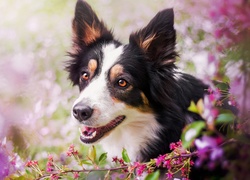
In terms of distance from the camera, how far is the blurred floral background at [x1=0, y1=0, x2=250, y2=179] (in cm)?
225

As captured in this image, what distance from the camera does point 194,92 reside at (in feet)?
7.75

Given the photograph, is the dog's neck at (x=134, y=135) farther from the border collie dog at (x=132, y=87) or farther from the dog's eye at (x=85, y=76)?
the dog's eye at (x=85, y=76)

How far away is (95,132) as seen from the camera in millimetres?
2193

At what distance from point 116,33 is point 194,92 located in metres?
0.53

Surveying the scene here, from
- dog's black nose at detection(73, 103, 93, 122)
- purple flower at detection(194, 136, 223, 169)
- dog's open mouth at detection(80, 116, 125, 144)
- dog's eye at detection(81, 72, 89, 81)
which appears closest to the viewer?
purple flower at detection(194, 136, 223, 169)

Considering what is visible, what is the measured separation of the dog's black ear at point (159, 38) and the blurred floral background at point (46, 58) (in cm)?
14

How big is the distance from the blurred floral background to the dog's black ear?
0.46 ft

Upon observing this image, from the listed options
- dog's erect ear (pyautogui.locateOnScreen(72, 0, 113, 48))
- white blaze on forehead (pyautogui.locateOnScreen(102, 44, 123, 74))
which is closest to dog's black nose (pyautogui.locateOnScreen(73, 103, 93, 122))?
white blaze on forehead (pyautogui.locateOnScreen(102, 44, 123, 74))

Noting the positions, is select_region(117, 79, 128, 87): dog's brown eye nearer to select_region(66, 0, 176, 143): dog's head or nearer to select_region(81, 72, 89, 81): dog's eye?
select_region(66, 0, 176, 143): dog's head

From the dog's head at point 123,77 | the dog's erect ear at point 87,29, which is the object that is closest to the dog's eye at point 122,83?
the dog's head at point 123,77

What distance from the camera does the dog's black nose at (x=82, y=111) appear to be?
6.72 ft

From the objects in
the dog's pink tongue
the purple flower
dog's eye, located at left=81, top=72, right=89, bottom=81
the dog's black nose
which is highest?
dog's eye, located at left=81, top=72, right=89, bottom=81

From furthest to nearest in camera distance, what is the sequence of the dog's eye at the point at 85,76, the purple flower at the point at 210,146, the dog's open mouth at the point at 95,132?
the dog's eye at the point at 85,76, the dog's open mouth at the point at 95,132, the purple flower at the point at 210,146

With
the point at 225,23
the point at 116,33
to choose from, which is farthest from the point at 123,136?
the point at 225,23
